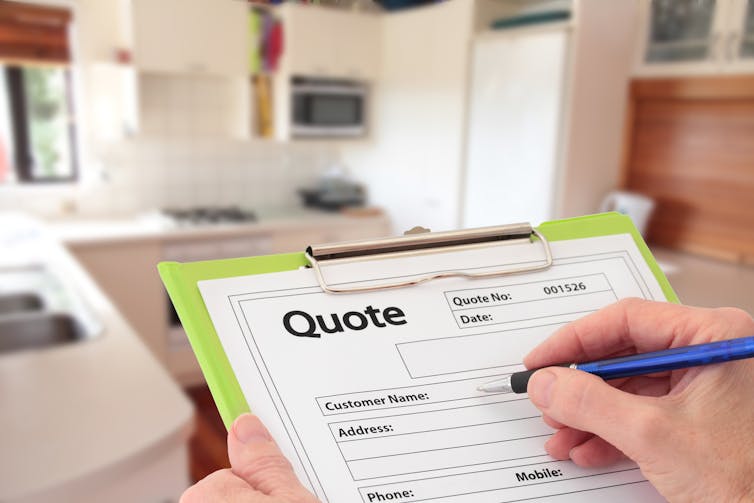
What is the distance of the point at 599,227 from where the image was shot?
0.38 meters

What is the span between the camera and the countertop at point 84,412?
866 mm

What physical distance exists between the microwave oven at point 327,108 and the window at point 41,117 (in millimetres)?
1015

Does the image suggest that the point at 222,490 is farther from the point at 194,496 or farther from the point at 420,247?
the point at 420,247

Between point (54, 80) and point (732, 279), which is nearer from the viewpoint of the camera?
point (732, 279)

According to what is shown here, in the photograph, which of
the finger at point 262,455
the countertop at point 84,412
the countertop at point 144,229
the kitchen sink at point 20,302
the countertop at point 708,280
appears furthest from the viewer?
the countertop at point 144,229

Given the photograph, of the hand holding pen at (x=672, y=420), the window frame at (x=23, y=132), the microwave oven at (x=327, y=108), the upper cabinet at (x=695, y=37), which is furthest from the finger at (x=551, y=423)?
the window frame at (x=23, y=132)

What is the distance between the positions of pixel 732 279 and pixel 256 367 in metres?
0.30

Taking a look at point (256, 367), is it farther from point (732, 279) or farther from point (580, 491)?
point (732, 279)

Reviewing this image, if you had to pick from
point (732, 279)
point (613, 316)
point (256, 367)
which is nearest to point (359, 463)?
point (256, 367)

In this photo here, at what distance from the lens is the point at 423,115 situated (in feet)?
5.04

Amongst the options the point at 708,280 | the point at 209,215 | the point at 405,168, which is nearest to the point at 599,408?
the point at 708,280

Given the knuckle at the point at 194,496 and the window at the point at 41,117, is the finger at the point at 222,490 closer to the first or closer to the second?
the knuckle at the point at 194,496

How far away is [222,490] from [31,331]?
154 centimetres

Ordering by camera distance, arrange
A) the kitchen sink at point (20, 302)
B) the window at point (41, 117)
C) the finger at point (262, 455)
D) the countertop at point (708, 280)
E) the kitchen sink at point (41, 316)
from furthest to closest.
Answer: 1. the window at point (41, 117)
2. the kitchen sink at point (20, 302)
3. the kitchen sink at point (41, 316)
4. the countertop at point (708, 280)
5. the finger at point (262, 455)
